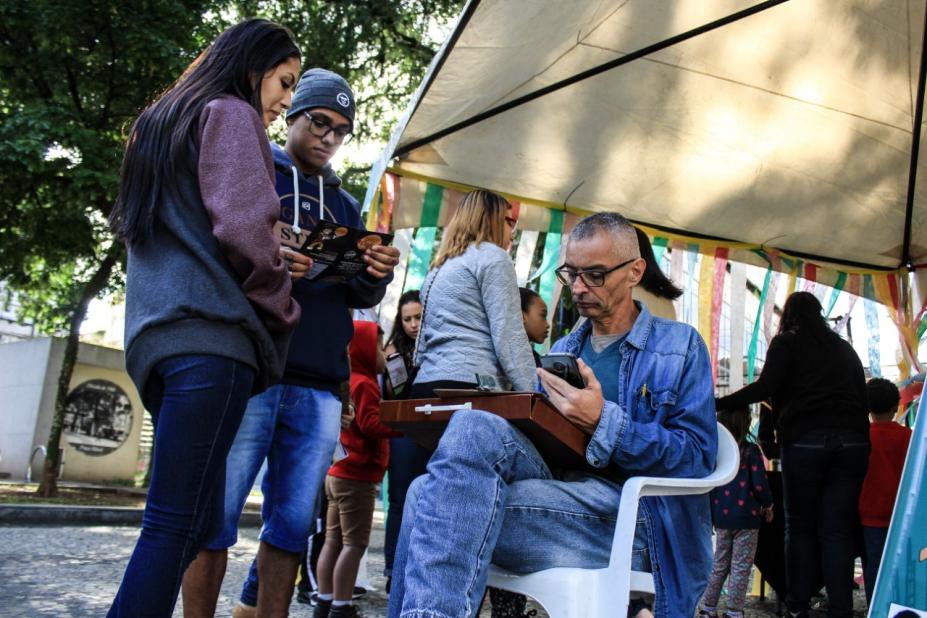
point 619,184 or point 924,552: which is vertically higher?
point 619,184

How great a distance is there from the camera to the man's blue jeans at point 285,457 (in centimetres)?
271

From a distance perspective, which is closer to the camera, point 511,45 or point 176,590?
point 176,590

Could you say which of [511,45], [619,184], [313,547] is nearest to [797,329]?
[619,184]

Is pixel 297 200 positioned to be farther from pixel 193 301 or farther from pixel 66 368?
pixel 66 368

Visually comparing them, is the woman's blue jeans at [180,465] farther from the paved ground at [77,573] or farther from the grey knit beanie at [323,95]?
the paved ground at [77,573]

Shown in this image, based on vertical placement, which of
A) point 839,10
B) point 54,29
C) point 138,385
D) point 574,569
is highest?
point 54,29

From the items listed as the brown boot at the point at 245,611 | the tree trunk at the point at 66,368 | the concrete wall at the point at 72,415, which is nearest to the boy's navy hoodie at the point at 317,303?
the brown boot at the point at 245,611

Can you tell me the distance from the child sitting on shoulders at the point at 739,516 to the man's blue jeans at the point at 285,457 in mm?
3466

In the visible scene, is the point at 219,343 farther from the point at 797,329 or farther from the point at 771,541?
the point at 771,541

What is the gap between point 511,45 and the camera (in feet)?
15.2

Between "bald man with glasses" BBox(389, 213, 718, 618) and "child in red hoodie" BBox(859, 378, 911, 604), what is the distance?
2724mm

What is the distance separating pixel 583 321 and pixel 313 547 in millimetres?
2990

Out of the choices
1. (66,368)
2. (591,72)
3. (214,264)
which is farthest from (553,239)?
(66,368)

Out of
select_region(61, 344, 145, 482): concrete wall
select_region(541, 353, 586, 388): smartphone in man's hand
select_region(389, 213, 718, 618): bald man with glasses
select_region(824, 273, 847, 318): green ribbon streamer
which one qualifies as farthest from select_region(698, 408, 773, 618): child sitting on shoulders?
select_region(61, 344, 145, 482): concrete wall
